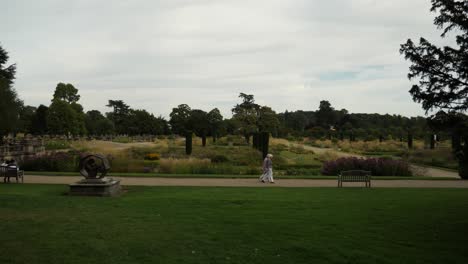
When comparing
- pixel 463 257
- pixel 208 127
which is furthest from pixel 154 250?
pixel 208 127

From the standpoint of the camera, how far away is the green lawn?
6.91 m

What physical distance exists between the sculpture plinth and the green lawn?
1627mm

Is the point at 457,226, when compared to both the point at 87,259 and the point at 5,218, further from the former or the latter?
the point at 5,218

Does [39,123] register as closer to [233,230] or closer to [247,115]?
[247,115]

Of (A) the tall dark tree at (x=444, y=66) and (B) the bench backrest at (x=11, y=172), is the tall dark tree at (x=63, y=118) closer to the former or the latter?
(B) the bench backrest at (x=11, y=172)

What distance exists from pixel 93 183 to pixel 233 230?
787cm

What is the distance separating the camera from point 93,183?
14969 millimetres

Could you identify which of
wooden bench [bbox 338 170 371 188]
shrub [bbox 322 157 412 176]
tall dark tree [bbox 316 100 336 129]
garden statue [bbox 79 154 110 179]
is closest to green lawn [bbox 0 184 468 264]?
garden statue [bbox 79 154 110 179]

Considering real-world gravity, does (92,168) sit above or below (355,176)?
above

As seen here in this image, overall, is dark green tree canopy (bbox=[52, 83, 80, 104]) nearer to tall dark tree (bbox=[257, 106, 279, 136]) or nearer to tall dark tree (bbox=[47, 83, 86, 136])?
tall dark tree (bbox=[47, 83, 86, 136])

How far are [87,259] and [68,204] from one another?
5766 mm

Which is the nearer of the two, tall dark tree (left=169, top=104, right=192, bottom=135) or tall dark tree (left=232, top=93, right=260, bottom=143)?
tall dark tree (left=232, top=93, right=260, bottom=143)

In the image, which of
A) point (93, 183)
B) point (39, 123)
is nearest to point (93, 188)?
point (93, 183)

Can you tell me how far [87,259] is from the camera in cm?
654
